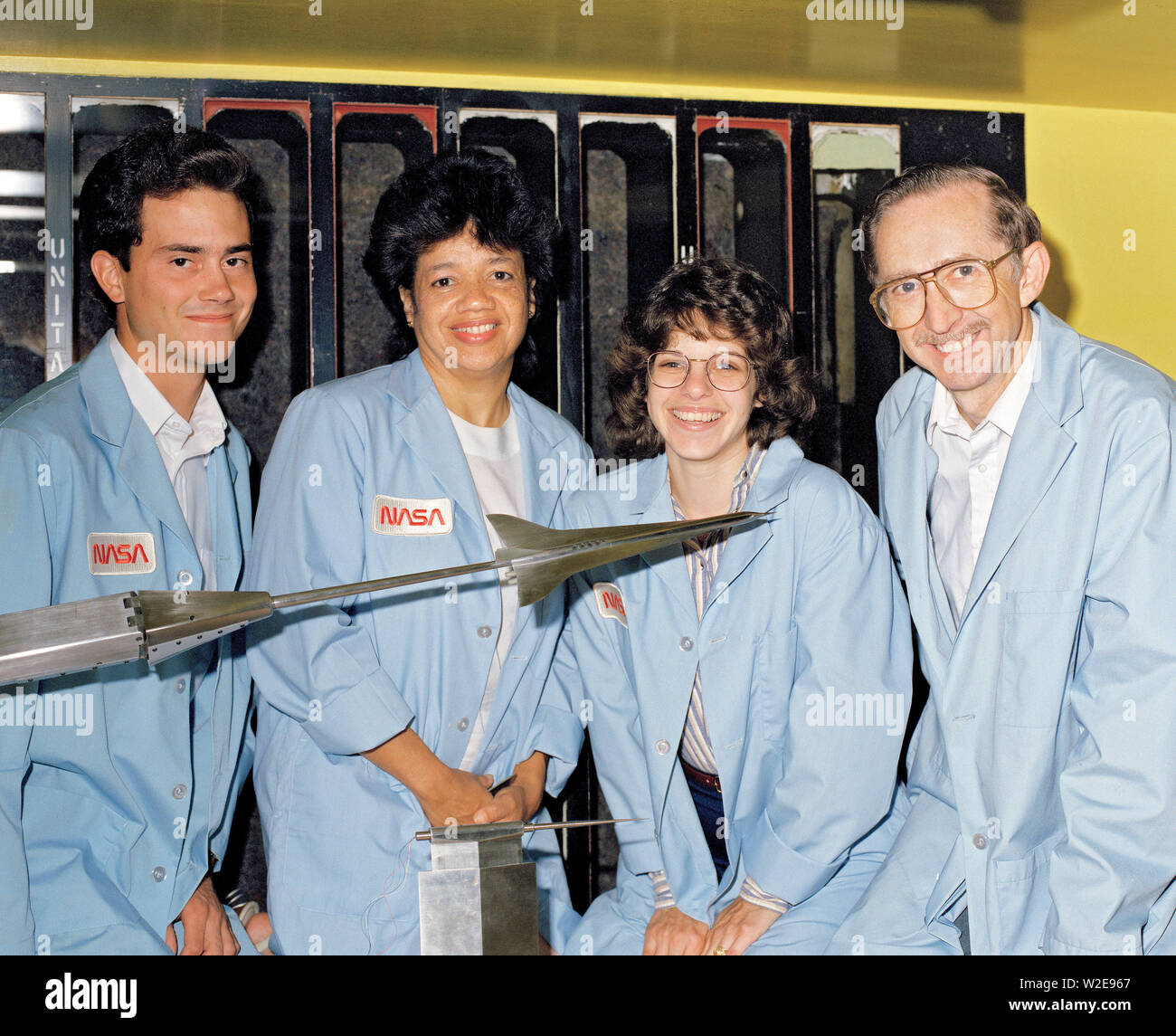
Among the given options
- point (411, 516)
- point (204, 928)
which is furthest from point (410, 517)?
point (204, 928)

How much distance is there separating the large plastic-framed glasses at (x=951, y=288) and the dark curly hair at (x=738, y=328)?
24cm

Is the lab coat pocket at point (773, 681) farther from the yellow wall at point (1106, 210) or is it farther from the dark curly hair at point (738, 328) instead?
the yellow wall at point (1106, 210)

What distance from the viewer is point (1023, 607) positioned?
1.83 meters

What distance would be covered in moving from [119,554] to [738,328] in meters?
1.15

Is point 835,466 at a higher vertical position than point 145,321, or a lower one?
lower

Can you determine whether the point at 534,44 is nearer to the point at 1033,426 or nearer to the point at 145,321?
the point at 145,321

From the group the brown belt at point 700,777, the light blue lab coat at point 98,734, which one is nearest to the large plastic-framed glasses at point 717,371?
the brown belt at point 700,777

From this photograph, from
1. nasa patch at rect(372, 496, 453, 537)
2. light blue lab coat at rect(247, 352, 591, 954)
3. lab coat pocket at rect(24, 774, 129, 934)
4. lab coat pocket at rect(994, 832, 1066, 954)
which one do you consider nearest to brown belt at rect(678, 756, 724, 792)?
light blue lab coat at rect(247, 352, 591, 954)

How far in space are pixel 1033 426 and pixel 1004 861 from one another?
70 centimetres

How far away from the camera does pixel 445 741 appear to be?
2.05 metres

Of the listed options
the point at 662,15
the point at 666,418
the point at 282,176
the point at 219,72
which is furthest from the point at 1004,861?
the point at 219,72

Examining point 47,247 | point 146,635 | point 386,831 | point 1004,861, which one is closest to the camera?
point 146,635

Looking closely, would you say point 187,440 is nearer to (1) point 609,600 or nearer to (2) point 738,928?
(1) point 609,600

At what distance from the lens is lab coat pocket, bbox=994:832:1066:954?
1.82 meters
